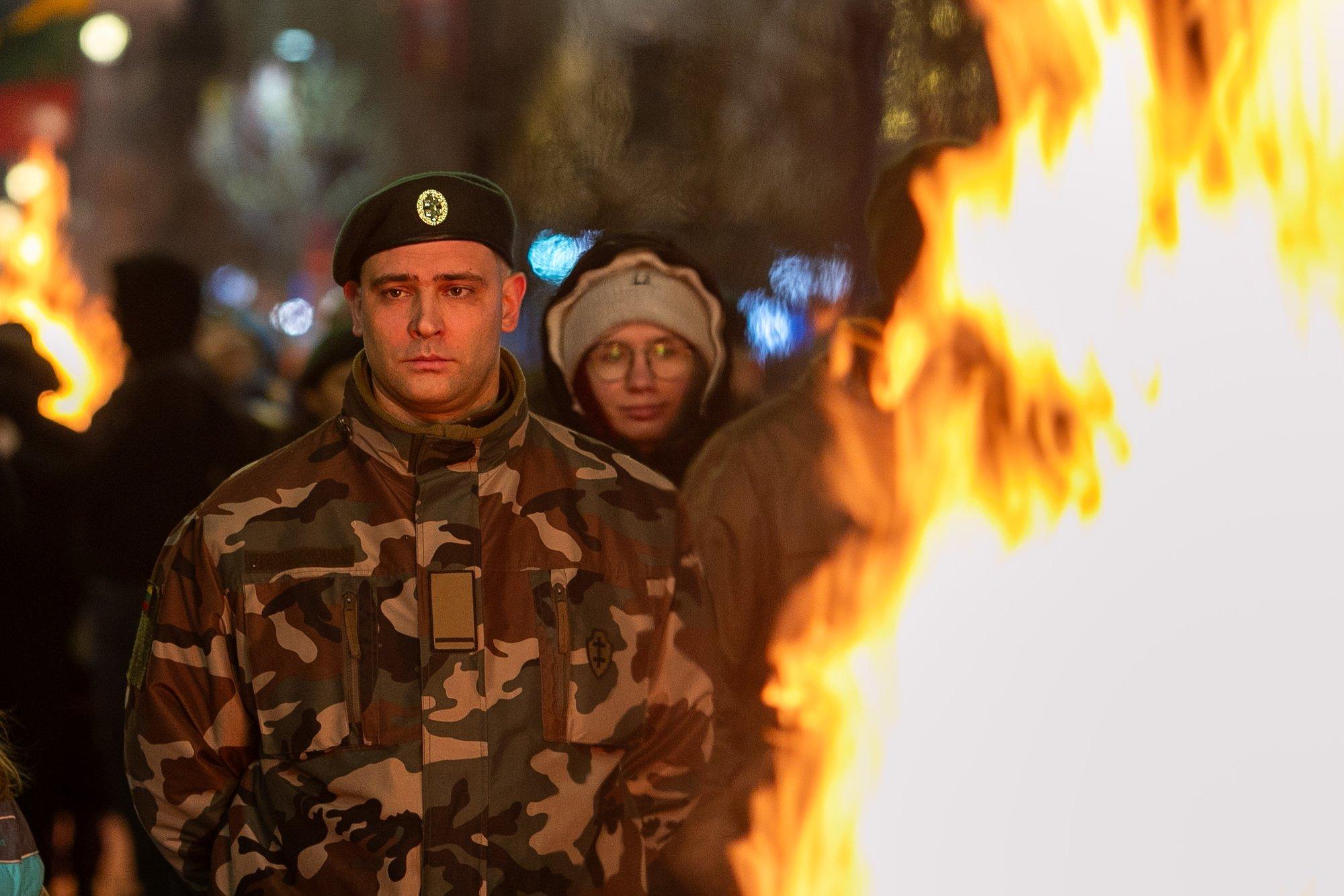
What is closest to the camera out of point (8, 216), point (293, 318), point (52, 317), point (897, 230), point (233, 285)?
point (897, 230)

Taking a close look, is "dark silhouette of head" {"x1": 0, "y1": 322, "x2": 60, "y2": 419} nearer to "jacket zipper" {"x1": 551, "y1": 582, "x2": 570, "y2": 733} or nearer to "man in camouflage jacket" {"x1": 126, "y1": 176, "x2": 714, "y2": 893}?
"man in camouflage jacket" {"x1": 126, "y1": 176, "x2": 714, "y2": 893}

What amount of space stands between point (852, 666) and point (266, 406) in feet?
16.3

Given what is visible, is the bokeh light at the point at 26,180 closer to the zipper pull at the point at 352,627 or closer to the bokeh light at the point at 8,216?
the bokeh light at the point at 8,216

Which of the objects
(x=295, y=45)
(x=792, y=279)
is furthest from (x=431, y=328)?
Result: (x=295, y=45)

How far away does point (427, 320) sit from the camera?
10.8 feet

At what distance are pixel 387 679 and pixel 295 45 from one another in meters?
34.6

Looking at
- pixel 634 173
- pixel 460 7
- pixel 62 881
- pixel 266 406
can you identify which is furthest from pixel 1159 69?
pixel 460 7

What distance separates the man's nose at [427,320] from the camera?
3.29 metres

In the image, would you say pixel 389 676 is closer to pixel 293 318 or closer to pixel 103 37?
pixel 103 37

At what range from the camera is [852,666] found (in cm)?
411

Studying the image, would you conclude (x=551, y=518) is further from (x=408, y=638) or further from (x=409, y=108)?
(x=409, y=108)

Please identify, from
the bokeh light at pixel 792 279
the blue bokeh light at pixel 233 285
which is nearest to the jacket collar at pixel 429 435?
the bokeh light at pixel 792 279

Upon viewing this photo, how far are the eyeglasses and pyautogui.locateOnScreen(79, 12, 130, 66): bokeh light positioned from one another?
6293mm

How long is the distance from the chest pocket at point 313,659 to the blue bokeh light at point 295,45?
3260cm
